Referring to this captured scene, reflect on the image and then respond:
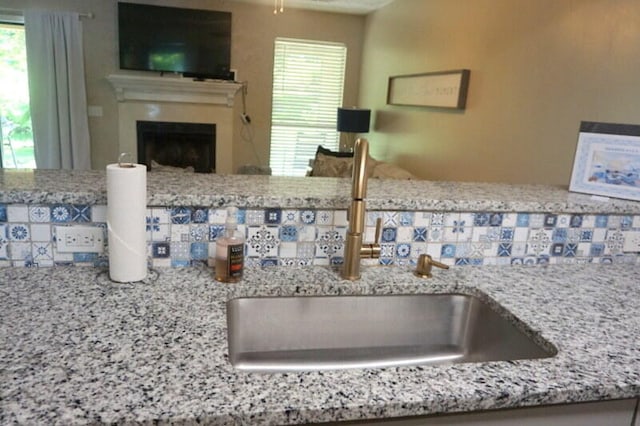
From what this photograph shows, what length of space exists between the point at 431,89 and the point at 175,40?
2.84 m

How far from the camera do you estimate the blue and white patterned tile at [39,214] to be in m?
0.94

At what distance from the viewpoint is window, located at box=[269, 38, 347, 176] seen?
A: 546 centimetres

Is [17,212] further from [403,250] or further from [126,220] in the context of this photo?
[403,250]

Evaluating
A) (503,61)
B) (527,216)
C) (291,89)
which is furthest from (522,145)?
(291,89)

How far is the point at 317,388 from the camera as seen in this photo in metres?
0.62

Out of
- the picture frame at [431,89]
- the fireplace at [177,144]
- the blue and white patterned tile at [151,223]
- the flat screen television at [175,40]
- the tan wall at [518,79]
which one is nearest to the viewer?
the blue and white patterned tile at [151,223]

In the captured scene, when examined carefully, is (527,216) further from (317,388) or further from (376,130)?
(376,130)

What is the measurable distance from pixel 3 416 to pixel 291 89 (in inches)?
206

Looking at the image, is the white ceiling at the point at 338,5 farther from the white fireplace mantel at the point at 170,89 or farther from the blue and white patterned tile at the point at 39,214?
the blue and white patterned tile at the point at 39,214

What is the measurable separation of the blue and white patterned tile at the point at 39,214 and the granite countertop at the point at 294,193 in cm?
2

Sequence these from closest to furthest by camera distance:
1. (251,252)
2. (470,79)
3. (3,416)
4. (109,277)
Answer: (3,416) < (109,277) < (251,252) < (470,79)

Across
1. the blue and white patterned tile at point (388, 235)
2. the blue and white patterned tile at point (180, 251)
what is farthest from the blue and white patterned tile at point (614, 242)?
the blue and white patterned tile at point (180, 251)

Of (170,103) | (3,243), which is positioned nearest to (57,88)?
(170,103)

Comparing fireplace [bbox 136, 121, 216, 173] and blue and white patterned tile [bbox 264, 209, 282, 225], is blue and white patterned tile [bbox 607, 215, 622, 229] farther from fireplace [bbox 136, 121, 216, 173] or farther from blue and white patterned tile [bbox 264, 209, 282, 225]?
fireplace [bbox 136, 121, 216, 173]
